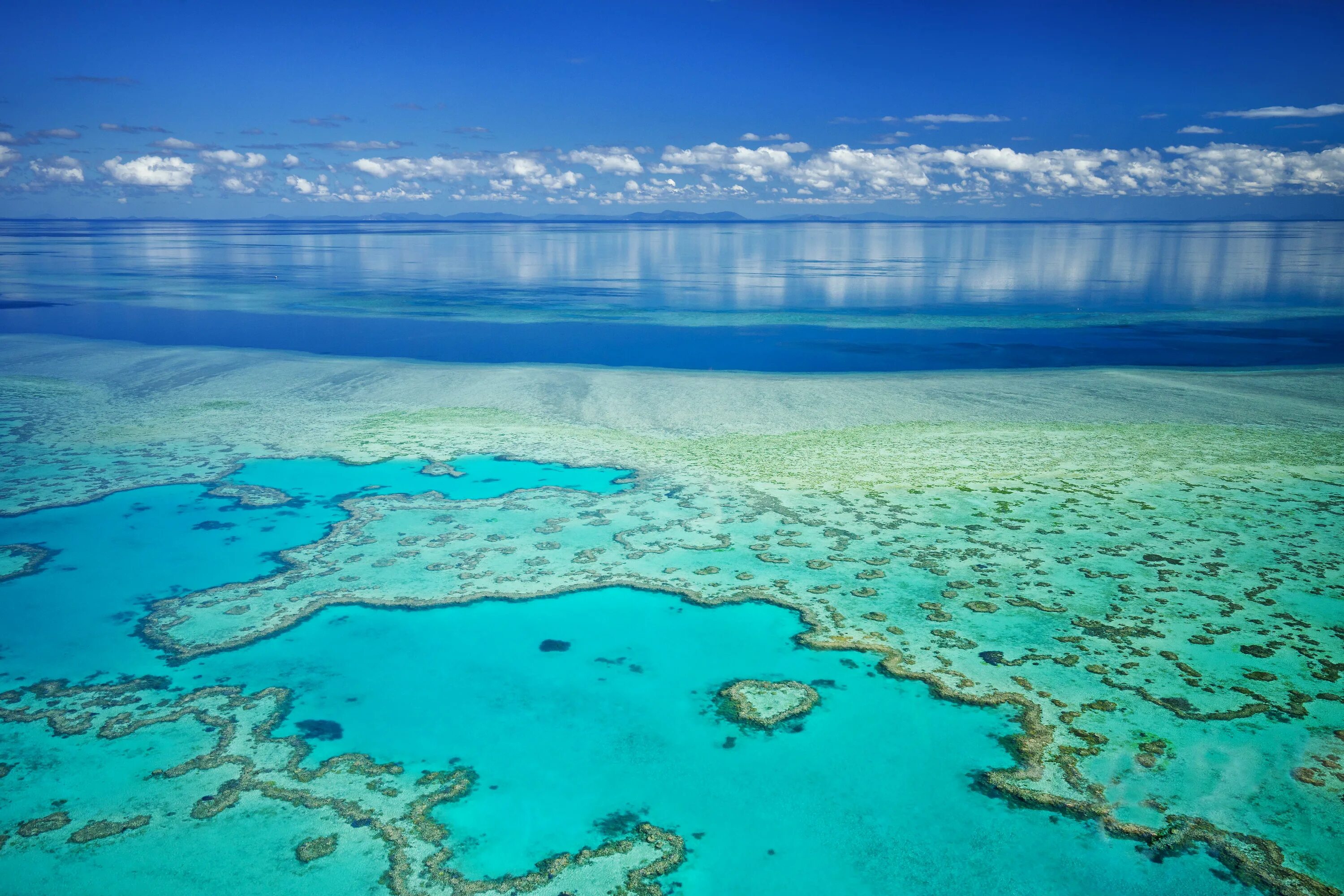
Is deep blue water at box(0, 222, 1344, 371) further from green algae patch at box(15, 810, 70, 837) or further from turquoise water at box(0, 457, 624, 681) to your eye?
green algae patch at box(15, 810, 70, 837)

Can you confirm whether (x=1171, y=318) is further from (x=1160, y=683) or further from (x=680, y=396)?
(x=1160, y=683)

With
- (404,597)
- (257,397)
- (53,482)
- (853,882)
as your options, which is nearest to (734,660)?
(853,882)

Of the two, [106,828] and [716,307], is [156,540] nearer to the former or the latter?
[106,828]

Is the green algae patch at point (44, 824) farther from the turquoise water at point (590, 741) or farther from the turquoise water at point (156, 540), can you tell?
the turquoise water at point (156, 540)

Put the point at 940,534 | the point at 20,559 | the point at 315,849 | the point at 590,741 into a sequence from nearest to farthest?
the point at 315,849, the point at 590,741, the point at 20,559, the point at 940,534

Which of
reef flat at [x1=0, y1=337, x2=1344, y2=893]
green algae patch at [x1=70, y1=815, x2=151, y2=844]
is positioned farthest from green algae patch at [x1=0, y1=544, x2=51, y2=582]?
green algae patch at [x1=70, y1=815, x2=151, y2=844]

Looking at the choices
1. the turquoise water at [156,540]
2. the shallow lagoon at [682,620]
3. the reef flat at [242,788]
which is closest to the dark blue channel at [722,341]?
the shallow lagoon at [682,620]

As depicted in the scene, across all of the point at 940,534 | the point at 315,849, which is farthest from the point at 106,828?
the point at 940,534
